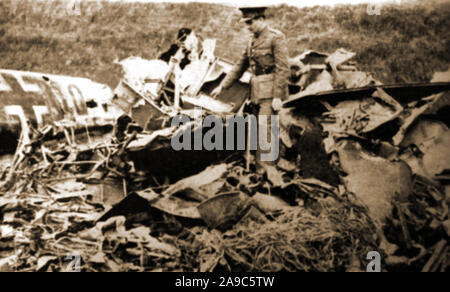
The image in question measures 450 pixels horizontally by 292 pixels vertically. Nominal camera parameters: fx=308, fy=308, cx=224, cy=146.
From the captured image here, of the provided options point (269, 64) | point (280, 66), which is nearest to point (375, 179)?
point (280, 66)

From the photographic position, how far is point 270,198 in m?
3.36

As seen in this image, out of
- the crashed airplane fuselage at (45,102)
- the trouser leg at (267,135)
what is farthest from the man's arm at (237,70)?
the crashed airplane fuselage at (45,102)

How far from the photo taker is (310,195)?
10.8ft

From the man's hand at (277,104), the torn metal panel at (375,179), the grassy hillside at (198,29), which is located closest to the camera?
the torn metal panel at (375,179)

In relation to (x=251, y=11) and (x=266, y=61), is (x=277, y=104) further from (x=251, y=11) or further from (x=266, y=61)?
(x=251, y=11)

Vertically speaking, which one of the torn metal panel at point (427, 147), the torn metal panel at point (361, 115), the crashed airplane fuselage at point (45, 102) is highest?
the crashed airplane fuselage at point (45, 102)

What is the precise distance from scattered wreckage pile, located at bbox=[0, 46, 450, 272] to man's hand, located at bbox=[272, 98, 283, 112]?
0.10m

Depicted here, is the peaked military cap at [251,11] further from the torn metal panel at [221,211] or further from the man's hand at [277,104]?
the torn metal panel at [221,211]

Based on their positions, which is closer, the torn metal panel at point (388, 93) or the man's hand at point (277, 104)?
the torn metal panel at point (388, 93)

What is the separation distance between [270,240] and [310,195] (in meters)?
0.75

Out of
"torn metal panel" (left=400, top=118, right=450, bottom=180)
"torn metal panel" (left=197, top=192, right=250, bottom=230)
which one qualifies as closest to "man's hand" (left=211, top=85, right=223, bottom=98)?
"torn metal panel" (left=197, top=192, right=250, bottom=230)

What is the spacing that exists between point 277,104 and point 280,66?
553mm

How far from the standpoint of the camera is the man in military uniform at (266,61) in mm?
4102

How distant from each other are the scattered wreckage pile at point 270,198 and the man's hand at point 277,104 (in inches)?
3.8
